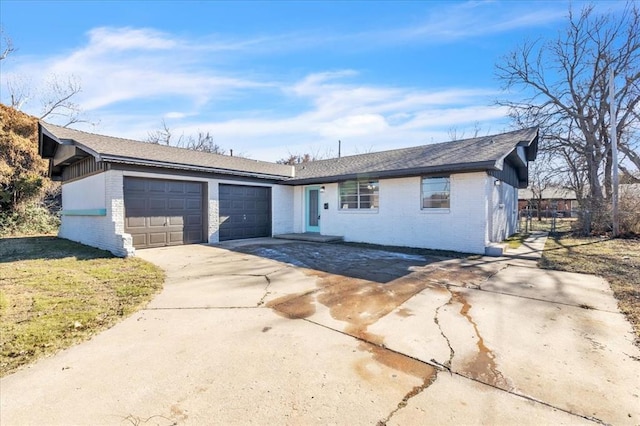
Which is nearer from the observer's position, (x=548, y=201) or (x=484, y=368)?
(x=484, y=368)

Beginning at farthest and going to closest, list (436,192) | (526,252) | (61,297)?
(436,192)
(526,252)
(61,297)

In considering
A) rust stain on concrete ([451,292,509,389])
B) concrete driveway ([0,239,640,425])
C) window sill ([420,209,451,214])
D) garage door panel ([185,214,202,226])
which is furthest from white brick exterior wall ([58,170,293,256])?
rust stain on concrete ([451,292,509,389])

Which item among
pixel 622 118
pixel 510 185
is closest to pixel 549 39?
pixel 622 118

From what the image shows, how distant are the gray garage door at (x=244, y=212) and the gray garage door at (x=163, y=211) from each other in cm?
94

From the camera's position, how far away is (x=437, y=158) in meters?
10.5

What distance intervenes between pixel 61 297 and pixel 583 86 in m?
24.2

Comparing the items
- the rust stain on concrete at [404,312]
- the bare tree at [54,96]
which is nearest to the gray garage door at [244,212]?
the rust stain on concrete at [404,312]

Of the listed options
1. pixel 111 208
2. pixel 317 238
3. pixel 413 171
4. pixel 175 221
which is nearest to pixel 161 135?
pixel 175 221

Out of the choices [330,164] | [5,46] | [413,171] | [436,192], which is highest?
[5,46]

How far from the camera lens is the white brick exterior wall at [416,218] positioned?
9.33 meters

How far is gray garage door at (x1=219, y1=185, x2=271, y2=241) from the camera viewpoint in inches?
477

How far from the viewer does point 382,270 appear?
22.4 ft

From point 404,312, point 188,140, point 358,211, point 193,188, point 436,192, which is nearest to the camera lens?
point 404,312

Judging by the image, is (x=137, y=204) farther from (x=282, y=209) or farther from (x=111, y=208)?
(x=282, y=209)
